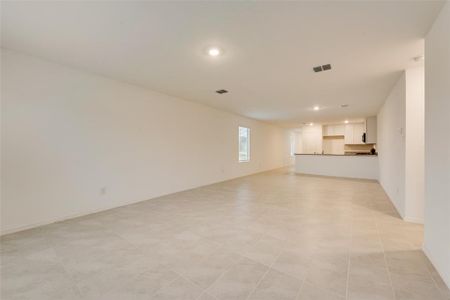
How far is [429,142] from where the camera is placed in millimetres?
2242

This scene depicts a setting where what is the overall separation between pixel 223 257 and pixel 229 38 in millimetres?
2509

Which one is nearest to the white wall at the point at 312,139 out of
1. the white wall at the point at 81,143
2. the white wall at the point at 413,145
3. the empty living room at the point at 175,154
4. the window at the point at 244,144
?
the window at the point at 244,144

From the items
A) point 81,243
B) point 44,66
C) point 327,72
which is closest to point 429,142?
point 327,72

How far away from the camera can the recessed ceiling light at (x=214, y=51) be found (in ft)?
9.08

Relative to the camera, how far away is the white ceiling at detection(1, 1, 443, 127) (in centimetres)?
199

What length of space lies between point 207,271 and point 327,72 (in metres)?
3.51

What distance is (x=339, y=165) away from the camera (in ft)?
27.1

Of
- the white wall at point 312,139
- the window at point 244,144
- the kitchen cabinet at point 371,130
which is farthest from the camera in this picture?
the white wall at point 312,139

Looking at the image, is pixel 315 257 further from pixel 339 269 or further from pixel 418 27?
pixel 418 27

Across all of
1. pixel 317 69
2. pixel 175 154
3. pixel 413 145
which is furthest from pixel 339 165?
pixel 175 154

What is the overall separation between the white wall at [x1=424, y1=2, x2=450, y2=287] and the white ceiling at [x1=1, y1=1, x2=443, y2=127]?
0.83ft

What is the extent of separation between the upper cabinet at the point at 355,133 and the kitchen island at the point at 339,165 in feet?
7.89

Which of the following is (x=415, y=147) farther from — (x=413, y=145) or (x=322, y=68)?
(x=322, y=68)

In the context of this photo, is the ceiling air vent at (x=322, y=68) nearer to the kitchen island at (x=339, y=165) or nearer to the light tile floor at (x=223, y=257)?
the light tile floor at (x=223, y=257)
